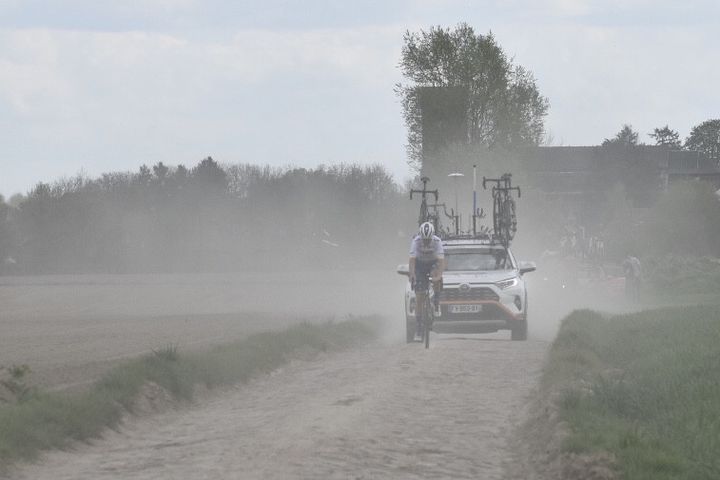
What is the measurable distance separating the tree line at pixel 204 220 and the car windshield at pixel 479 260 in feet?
199

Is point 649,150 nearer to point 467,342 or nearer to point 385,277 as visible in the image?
point 385,277

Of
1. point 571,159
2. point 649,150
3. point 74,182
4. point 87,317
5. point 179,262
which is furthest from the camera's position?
point 571,159

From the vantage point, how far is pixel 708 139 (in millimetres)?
166500

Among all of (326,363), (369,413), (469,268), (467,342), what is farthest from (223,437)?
(469,268)

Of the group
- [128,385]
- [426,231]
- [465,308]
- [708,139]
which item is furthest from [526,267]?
[708,139]

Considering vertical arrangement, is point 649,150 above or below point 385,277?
above

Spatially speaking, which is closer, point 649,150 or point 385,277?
point 385,277

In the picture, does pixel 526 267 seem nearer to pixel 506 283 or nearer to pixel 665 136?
pixel 506 283

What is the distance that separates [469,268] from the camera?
25891 millimetres

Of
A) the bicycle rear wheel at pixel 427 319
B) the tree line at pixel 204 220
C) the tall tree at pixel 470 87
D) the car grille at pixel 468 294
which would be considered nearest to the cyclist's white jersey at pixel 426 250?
the bicycle rear wheel at pixel 427 319

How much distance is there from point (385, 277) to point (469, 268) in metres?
54.8

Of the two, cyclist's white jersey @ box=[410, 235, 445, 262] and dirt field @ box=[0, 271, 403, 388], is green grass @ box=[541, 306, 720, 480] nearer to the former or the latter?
cyclist's white jersey @ box=[410, 235, 445, 262]

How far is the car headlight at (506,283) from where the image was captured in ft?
81.8

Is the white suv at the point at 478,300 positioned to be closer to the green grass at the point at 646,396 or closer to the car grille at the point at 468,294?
the car grille at the point at 468,294
